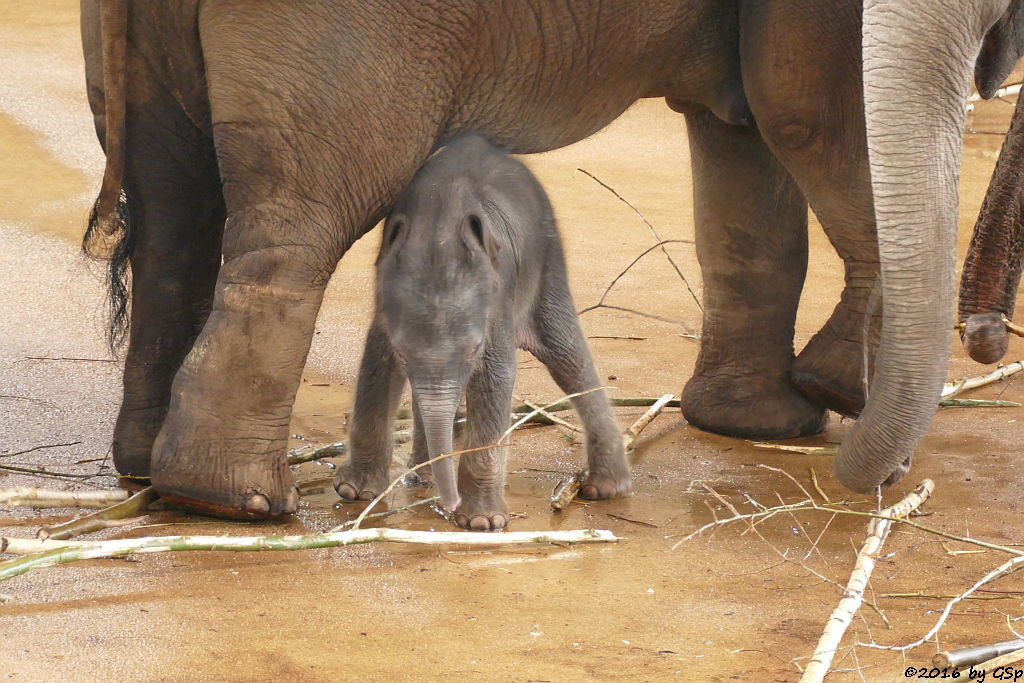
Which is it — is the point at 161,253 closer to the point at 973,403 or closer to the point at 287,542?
the point at 287,542

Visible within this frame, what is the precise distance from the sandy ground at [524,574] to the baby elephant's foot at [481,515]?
0.29ft

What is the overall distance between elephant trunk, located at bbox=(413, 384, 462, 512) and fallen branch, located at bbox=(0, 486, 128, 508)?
87cm

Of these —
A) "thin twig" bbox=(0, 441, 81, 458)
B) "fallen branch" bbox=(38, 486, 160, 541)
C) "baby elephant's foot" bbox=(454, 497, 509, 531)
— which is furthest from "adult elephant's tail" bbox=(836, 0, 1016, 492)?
"thin twig" bbox=(0, 441, 81, 458)

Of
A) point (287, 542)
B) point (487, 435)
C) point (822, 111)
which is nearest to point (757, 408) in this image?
point (822, 111)

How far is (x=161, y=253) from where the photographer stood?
3.71 meters

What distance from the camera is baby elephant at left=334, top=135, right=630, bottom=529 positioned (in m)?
3.26

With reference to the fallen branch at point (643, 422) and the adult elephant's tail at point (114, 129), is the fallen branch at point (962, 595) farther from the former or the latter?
the adult elephant's tail at point (114, 129)

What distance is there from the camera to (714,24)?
3721mm

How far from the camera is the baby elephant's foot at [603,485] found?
150 inches

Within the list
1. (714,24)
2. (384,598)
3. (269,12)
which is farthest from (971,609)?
(269,12)

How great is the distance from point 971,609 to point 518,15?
1702mm

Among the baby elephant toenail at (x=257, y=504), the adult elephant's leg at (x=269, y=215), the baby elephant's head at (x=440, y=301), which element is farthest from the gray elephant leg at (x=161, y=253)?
the baby elephant's head at (x=440, y=301)

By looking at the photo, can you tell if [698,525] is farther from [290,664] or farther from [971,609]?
[290,664]

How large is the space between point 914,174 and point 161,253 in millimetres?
1903
